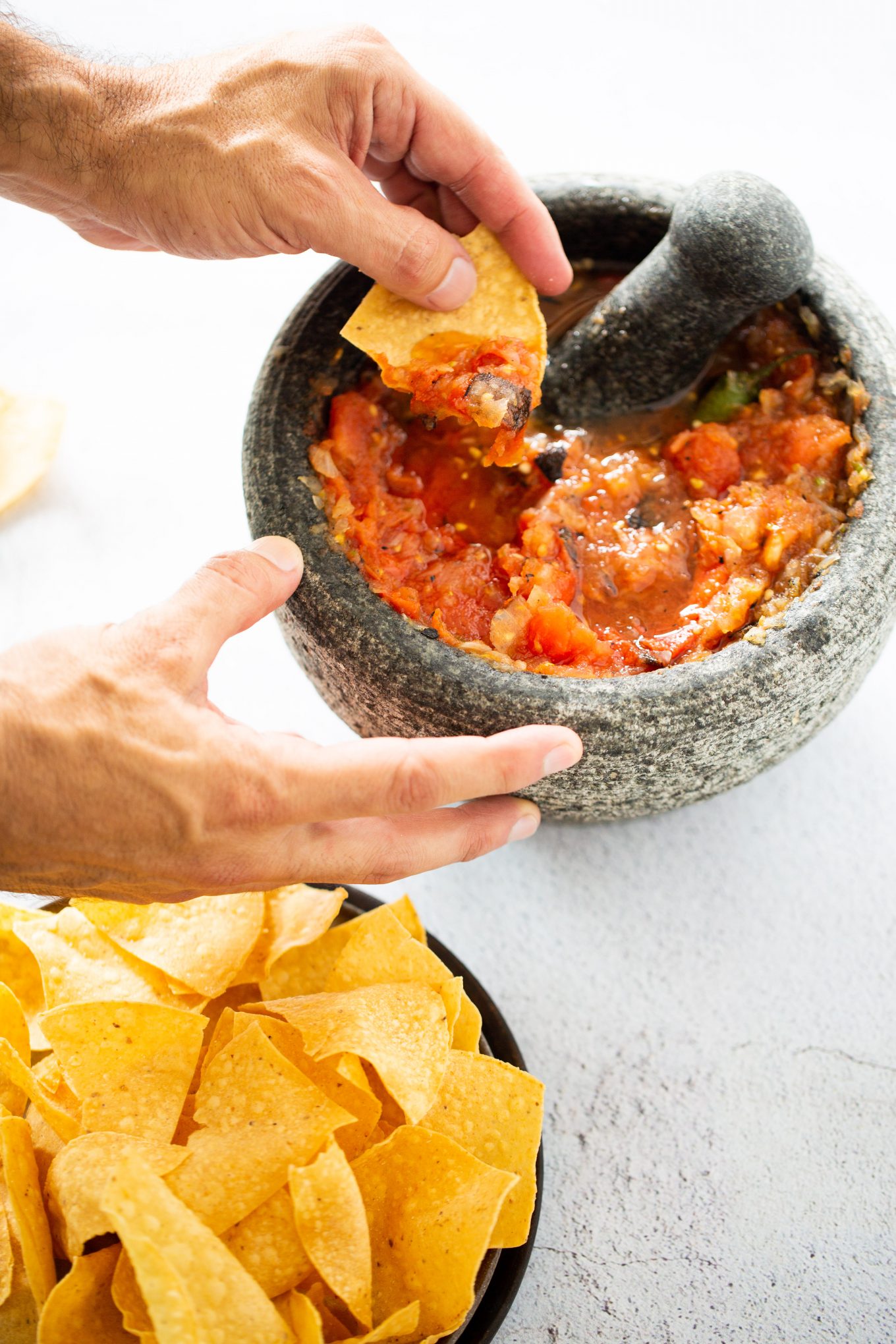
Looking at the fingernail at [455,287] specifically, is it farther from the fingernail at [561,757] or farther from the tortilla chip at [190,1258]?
the tortilla chip at [190,1258]

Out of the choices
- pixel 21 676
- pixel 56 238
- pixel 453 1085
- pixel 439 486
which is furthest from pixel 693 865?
pixel 56 238

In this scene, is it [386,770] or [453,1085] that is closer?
[386,770]

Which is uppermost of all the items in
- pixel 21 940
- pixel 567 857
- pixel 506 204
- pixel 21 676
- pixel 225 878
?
pixel 506 204

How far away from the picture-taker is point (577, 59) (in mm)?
2594

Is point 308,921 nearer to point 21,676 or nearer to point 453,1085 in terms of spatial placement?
point 453,1085

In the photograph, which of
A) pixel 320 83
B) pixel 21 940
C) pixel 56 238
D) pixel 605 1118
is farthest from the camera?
pixel 56 238

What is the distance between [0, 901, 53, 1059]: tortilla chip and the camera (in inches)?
58.1

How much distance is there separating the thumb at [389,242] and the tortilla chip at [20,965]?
88cm

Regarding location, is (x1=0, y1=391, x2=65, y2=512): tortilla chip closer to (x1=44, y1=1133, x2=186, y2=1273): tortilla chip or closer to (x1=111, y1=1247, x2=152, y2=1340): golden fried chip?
(x1=44, y1=1133, x2=186, y2=1273): tortilla chip

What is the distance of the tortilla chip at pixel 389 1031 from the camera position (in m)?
1.25

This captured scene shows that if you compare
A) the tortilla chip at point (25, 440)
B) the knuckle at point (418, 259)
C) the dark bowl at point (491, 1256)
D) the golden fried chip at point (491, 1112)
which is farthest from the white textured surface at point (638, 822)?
the knuckle at point (418, 259)

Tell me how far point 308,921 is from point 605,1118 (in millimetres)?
511

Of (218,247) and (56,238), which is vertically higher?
(218,247)

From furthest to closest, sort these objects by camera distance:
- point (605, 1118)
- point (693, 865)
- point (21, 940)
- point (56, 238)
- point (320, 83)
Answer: point (56, 238), point (693, 865), point (605, 1118), point (21, 940), point (320, 83)
